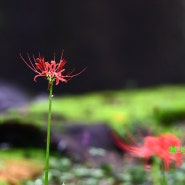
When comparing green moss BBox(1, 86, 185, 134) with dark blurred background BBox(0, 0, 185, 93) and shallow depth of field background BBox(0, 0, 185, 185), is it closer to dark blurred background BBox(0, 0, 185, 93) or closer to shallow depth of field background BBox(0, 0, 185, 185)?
shallow depth of field background BBox(0, 0, 185, 185)

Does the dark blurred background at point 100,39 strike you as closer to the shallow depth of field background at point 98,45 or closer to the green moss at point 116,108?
the shallow depth of field background at point 98,45

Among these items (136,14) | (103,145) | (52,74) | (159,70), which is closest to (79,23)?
(136,14)

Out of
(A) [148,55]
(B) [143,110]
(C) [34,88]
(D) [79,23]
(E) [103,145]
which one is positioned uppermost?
(D) [79,23]

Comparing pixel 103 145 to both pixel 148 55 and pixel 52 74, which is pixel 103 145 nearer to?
pixel 52 74

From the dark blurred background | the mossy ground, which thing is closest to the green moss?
the mossy ground

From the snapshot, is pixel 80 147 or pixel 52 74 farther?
pixel 80 147

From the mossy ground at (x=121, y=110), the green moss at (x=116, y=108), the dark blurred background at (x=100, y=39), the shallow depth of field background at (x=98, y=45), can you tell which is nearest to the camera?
the mossy ground at (x=121, y=110)

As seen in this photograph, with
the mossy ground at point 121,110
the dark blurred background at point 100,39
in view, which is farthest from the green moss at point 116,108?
the dark blurred background at point 100,39

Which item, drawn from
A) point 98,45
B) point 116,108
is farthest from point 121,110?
point 98,45
